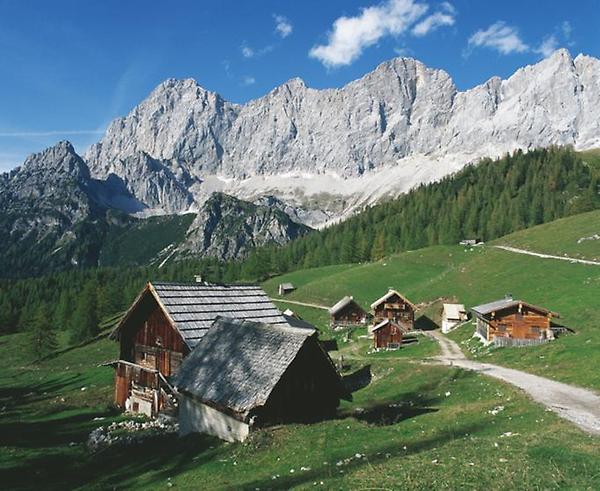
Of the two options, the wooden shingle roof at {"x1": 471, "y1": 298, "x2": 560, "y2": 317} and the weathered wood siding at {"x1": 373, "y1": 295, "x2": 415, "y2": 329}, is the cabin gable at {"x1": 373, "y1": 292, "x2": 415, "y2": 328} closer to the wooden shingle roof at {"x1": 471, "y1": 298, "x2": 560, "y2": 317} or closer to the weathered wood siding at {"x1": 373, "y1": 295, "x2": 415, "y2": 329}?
the weathered wood siding at {"x1": 373, "y1": 295, "x2": 415, "y2": 329}

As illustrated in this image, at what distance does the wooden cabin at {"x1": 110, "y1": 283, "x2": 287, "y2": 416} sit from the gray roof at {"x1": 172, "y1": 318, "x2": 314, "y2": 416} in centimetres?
508

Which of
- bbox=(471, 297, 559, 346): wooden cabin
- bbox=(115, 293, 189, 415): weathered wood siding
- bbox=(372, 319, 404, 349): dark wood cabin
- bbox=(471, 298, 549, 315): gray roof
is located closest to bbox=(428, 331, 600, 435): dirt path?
bbox=(471, 297, 559, 346): wooden cabin

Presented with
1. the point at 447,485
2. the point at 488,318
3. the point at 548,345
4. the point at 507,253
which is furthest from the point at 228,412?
the point at 507,253

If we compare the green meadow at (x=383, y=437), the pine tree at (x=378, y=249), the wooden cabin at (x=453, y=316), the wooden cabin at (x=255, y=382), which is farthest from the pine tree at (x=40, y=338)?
the pine tree at (x=378, y=249)

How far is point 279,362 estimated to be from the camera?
24.9 m

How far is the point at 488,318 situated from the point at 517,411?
30702mm

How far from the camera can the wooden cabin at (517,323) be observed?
51375 mm

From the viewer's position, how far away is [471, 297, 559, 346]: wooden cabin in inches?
2023

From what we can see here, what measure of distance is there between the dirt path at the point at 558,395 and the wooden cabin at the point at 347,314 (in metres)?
42.2

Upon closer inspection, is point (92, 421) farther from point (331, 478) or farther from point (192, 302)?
point (331, 478)

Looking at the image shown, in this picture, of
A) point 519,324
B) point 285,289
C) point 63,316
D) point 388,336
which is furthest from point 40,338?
point 519,324

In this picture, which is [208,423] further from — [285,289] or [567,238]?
[285,289]

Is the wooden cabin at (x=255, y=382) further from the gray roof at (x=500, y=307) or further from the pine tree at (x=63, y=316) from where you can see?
the pine tree at (x=63, y=316)

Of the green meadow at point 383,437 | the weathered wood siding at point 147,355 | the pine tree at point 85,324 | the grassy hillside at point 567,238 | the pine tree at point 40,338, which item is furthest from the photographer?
the pine tree at point 85,324
